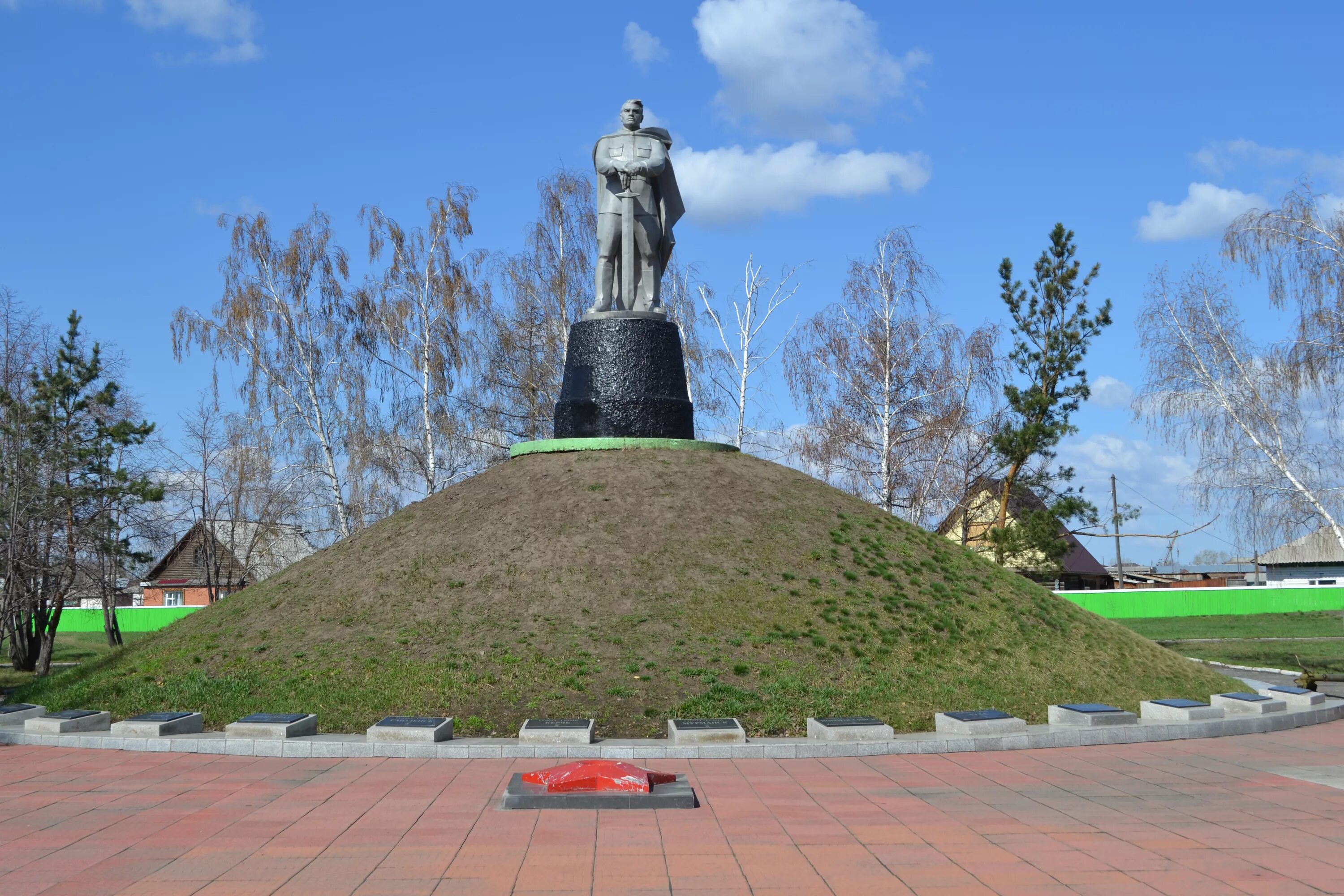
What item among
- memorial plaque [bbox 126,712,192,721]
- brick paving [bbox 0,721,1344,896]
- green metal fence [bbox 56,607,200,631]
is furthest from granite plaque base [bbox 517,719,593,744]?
green metal fence [bbox 56,607,200,631]

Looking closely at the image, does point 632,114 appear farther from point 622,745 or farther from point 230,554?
point 230,554

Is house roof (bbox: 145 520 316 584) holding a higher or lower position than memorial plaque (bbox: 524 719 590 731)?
→ higher

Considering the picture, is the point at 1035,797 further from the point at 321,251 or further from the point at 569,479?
the point at 321,251

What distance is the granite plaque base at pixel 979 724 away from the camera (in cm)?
1072

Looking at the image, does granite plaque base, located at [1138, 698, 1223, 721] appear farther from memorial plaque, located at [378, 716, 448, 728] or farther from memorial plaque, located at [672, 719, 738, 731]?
memorial plaque, located at [378, 716, 448, 728]

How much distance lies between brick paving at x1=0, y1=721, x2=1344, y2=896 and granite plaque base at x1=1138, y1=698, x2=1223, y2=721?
1373 millimetres

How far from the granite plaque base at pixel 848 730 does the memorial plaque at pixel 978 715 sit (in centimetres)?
66

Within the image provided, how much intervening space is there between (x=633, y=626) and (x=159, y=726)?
16.7 feet

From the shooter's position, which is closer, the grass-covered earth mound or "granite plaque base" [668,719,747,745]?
"granite plaque base" [668,719,747,745]

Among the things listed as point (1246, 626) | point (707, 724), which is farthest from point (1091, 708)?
point (1246, 626)

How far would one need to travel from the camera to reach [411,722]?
34.5ft

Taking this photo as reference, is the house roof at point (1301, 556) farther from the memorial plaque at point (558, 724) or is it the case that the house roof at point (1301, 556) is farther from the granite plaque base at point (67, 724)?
the granite plaque base at point (67, 724)

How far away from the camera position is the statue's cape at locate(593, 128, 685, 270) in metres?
18.0

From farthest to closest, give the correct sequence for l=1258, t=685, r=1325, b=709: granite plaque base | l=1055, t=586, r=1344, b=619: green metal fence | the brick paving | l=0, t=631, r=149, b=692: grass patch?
1. l=1055, t=586, r=1344, b=619: green metal fence
2. l=0, t=631, r=149, b=692: grass patch
3. l=1258, t=685, r=1325, b=709: granite plaque base
4. the brick paving
